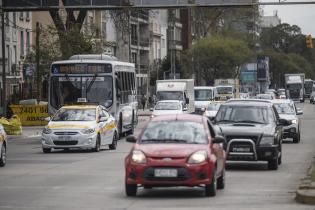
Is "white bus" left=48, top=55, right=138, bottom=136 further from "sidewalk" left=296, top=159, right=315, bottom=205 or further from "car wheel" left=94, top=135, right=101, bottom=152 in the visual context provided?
"sidewalk" left=296, top=159, right=315, bottom=205

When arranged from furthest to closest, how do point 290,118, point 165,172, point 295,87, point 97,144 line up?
point 295,87
point 290,118
point 97,144
point 165,172

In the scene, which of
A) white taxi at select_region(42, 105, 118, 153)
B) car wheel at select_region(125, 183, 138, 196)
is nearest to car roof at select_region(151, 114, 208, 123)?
car wheel at select_region(125, 183, 138, 196)

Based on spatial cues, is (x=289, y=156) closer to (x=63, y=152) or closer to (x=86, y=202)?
(x=63, y=152)

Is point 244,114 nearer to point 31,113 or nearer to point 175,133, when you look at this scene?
point 175,133

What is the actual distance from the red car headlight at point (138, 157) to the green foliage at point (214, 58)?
322 ft

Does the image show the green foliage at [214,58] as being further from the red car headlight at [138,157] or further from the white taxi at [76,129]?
the red car headlight at [138,157]

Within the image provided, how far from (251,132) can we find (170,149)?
7059mm

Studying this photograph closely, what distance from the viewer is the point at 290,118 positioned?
1553 inches

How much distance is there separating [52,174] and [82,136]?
353 inches

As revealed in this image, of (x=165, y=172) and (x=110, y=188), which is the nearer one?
(x=165, y=172)

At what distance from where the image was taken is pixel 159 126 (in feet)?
60.1

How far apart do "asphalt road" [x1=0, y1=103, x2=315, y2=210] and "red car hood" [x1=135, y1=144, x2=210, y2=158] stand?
780 mm

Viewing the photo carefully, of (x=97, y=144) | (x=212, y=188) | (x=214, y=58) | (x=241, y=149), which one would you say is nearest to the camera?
(x=212, y=188)

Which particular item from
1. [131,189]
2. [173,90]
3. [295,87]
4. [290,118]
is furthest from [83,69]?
[295,87]
